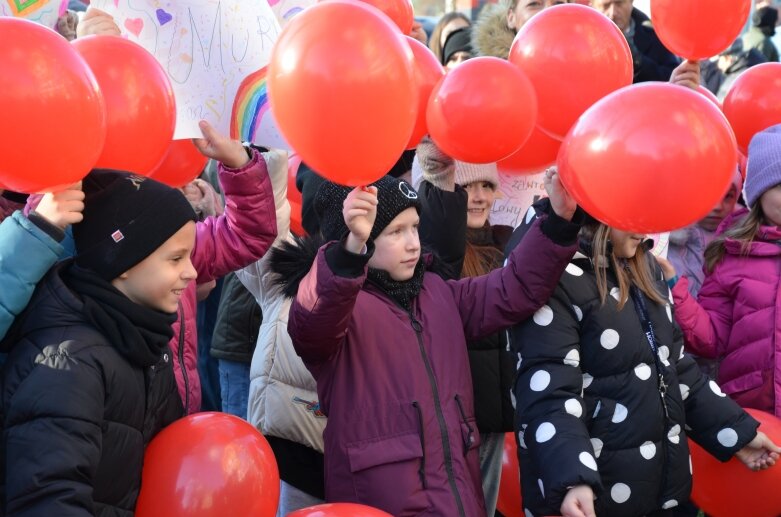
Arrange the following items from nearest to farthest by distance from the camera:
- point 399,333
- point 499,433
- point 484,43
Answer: point 399,333 < point 499,433 < point 484,43

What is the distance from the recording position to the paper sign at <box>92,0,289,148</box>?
300cm

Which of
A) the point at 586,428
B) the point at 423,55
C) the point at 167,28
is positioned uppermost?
the point at 167,28

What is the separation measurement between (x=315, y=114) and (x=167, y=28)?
3.29 ft

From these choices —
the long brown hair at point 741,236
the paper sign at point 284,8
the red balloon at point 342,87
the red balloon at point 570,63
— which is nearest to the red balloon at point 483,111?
the red balloon at point 570,63

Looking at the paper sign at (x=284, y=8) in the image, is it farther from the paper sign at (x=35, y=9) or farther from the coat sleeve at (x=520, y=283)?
the coat sleeve at (x=520, y=283)

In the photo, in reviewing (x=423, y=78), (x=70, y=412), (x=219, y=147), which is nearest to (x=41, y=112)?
(x=70, y=412)

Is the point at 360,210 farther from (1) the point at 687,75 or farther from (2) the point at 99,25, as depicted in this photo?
(1) the point at 687,75

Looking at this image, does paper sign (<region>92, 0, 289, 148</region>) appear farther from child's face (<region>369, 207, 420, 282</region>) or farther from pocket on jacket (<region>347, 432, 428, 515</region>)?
pocket on jacket (<region>347, 432, 428, 515</region>)

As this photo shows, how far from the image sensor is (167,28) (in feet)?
9.92

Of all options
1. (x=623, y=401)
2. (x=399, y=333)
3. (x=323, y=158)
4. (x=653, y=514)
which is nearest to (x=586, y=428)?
(x=623, y=401)

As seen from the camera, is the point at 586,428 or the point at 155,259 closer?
the point at 155,259

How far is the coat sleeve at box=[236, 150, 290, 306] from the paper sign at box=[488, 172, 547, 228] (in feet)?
3.05

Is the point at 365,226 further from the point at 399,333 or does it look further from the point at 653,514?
the point at 653,514

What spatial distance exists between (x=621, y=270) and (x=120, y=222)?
1.60m
